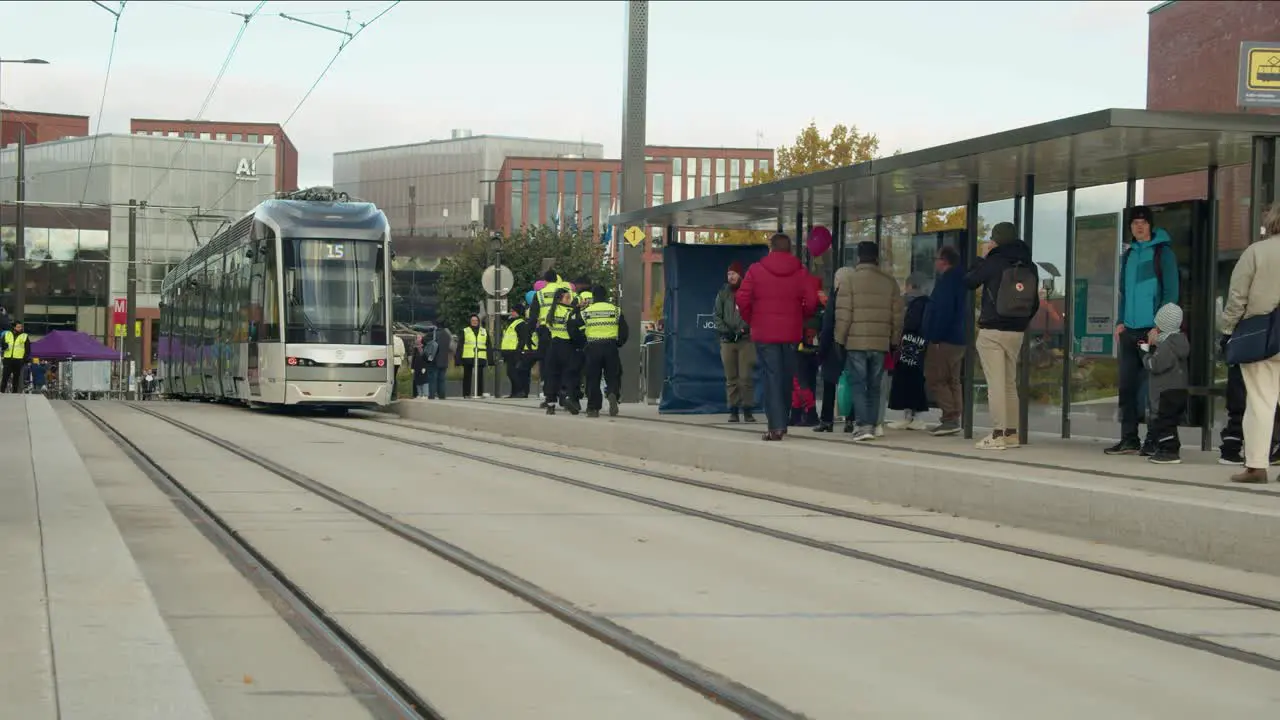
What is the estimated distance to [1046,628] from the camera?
6.83 metres

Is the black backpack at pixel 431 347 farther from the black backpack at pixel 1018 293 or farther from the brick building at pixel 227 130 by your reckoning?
the brick building at pixel 227 130

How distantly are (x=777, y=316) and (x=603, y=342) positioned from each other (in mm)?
4885

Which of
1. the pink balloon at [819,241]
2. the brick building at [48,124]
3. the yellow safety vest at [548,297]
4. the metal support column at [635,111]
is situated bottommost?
the yellow safety vest at [548,297]

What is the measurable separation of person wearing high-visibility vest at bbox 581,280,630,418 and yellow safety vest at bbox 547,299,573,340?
584 mm

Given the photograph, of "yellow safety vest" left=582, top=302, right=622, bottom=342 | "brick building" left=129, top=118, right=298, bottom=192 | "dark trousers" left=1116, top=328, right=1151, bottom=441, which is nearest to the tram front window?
"yellow safety vest" left=582, top=302, right=622, bottom=342

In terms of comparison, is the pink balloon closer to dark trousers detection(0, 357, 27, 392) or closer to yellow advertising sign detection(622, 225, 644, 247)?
yellow advertising sign detection(622, 225, 644, 247)

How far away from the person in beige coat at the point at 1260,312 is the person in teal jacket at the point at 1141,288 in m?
1.77

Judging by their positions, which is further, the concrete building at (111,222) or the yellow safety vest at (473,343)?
the concrete building at (111,222)

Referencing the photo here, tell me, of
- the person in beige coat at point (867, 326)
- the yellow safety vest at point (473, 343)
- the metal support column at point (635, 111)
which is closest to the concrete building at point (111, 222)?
the yellow safety vest at point (473, 343)

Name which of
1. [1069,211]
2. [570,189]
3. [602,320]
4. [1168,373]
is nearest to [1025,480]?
[1168,373]

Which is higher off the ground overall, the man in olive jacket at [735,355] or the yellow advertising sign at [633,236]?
the yellow advertising sign at [633,236]

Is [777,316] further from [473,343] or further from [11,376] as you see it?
[11,376]

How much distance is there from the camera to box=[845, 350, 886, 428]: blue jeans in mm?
14727

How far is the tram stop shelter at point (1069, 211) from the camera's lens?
1200 centimetres
